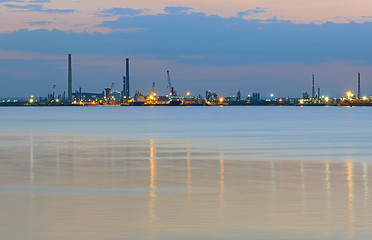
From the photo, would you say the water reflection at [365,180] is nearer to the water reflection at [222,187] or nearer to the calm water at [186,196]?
the calm water at [186,196]

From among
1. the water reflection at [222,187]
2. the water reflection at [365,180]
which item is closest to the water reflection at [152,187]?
the water reflection at [222,187]

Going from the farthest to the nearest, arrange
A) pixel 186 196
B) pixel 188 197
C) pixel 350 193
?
pixel 350 193 → pixel 186 196 → pixel 188 197

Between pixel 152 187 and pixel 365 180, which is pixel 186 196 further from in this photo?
pixel 365 180

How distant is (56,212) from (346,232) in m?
6.93

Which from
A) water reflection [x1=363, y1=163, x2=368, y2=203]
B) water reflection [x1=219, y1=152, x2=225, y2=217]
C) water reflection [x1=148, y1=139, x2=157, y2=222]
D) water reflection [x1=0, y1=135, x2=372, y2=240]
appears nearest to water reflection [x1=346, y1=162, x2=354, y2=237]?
water reflection [x1=0, y1=135, x2=372, y2=240]

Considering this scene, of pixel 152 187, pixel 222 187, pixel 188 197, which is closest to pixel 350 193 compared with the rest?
pixel 222 187

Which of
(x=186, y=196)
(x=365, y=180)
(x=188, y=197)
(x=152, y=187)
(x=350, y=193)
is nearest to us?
(x=188, y=197)

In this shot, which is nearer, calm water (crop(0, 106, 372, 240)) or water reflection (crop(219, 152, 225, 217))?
calm water (crop(0, 106, 372, 240))

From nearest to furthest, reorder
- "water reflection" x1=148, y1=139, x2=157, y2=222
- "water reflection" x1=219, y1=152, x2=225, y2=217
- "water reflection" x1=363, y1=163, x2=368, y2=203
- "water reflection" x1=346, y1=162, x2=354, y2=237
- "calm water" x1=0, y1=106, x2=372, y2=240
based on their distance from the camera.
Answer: "calm water" x1=0, y1=106, x2=372, y2=240, "water reflection" x1=346, y1=162, x2=354, y2=237, "water reflection" x1=148, y1=139, x2=157, y2=222, "water reflection" x1=219, y1=152, x2=225, y2=217, "water reflection" x1=363, y1=163, x2=368, y2=203

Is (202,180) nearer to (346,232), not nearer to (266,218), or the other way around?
(266,218)

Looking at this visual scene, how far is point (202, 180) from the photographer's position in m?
24.8

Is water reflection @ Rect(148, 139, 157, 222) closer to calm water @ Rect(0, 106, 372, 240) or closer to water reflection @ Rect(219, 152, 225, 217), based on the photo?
calm water @ Rect(0, 106, 372, 240)

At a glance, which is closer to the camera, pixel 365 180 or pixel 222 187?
pixel 222 187

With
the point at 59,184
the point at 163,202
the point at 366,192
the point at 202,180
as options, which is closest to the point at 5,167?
the point at 59,184
